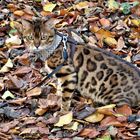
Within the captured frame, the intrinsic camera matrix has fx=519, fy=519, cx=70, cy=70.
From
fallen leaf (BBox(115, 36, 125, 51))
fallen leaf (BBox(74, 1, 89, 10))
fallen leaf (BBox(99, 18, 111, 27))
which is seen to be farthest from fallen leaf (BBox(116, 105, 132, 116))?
fallen leaf (BBox(74, 1, 89, 10))

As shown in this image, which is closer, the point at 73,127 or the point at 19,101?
the point at 73,127

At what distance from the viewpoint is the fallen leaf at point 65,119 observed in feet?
17.7

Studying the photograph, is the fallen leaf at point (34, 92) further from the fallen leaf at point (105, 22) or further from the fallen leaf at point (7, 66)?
the fallen leaf at point (105, 22)

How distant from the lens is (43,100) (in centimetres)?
595

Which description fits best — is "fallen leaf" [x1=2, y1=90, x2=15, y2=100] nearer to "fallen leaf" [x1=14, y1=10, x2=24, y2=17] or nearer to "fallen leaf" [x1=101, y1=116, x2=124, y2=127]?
"fallen leaf" [x1=101, y1=116, x2=124, y2=127]

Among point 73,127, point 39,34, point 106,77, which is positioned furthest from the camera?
point 106,77

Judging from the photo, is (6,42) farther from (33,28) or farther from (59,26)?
(33,28)

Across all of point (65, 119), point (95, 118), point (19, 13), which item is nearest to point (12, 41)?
point (19, 13)

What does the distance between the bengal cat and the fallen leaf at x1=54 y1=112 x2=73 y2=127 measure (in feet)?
0.88

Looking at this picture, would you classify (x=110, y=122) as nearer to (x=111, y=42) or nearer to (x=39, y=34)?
(x=39, y=34)

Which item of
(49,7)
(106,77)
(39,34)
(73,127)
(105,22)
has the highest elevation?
(39,34)

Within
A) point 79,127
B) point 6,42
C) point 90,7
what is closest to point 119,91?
point 79,127

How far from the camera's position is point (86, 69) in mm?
5973

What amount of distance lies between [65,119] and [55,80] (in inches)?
43.9
